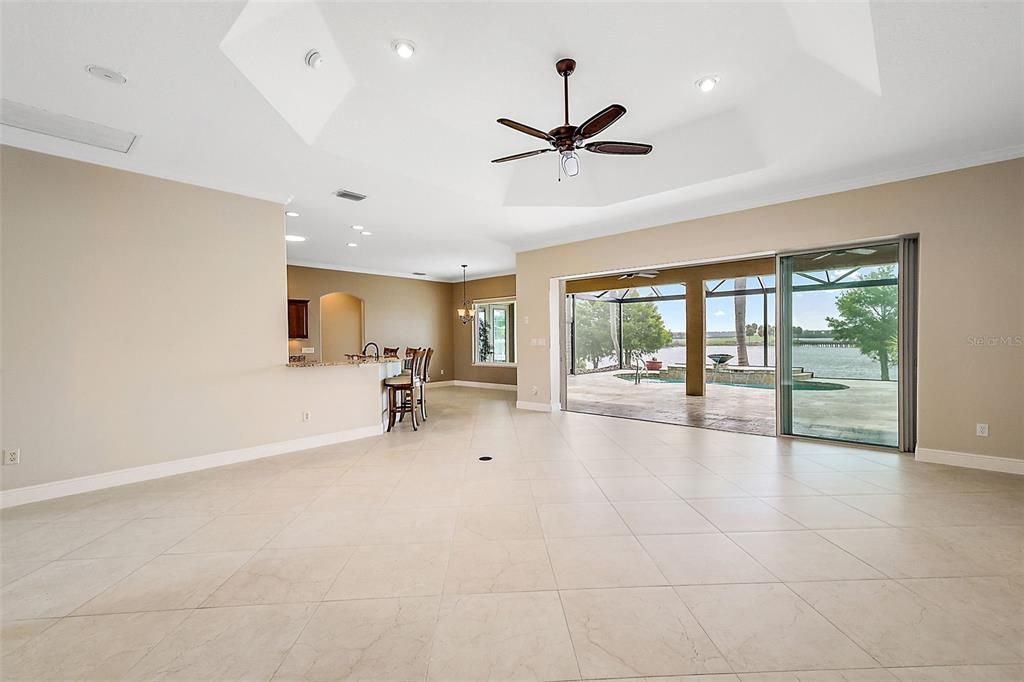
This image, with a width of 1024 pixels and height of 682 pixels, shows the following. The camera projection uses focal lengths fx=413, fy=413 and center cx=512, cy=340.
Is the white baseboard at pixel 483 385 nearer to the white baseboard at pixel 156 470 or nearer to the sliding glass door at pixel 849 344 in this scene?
the white baseboard at pixel 156 470

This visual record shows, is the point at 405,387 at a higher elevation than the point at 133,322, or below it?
below

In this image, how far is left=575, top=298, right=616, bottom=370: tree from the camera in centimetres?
1427

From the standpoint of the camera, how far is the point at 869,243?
440 cm

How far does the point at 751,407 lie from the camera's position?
7254 mm

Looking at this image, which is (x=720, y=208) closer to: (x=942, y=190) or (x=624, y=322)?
(x=942, y=190)

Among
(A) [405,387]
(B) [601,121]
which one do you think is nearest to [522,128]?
(B) [601,121]

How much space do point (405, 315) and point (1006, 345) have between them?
31.5 ft

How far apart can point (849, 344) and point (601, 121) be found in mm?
4043

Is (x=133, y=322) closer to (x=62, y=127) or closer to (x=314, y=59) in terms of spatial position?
(x=62, y=127)

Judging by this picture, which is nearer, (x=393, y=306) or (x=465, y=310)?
A: (x=393, y=306)

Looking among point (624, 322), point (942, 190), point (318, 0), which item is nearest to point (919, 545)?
point (942, 190)

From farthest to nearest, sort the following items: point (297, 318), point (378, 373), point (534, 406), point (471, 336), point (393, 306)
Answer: point (471, 336) → point (393, 306) → point (297, 318) → point (534, 406) → point (378, 373)

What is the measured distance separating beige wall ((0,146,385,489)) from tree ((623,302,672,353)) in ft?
37.3

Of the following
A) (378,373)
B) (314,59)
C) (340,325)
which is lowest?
(378,373)
